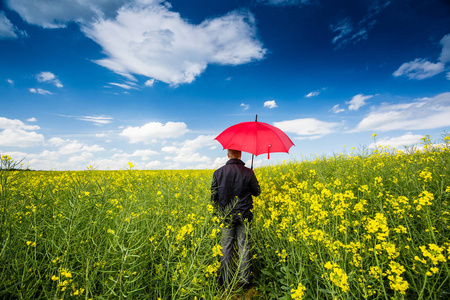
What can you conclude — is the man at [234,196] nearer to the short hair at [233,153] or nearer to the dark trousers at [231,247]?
the dark trousers at [231,247]

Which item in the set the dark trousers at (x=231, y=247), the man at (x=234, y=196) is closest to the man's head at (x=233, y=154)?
the man at (x=234, y=196)

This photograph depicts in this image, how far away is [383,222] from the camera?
2.07 meters

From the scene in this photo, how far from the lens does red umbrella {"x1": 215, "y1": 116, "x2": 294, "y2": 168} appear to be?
4.15 metres

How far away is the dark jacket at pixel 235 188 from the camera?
3603mm

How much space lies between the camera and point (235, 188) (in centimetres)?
365

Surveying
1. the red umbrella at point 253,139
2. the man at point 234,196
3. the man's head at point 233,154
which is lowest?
the man at point 234,196

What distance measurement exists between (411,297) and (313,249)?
103 centimetres

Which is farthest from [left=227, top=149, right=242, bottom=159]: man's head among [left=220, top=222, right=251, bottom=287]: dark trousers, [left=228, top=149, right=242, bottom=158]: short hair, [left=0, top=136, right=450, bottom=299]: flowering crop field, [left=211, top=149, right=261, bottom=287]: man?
[left=220, top=222, right=251, bottom=287]: dark trousers

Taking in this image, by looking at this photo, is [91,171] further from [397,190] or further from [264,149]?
[397,190]

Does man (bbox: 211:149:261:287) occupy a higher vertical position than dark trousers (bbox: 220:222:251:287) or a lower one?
higher

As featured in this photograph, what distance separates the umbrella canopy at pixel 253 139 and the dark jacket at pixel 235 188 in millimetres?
521

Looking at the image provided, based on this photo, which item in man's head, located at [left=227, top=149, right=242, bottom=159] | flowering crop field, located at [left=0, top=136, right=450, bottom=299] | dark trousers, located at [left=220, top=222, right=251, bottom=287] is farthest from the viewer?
man's head, located at [left=227, top=149, right=242, bottom=159]

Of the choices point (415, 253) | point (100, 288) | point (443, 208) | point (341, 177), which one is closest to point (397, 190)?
point (443, 208)

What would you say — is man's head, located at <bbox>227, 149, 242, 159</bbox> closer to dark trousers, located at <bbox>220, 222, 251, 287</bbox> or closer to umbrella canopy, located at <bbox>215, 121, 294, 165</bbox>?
umbrella canopy, located at <bbox>215, 121, 294, 165</bbox>
